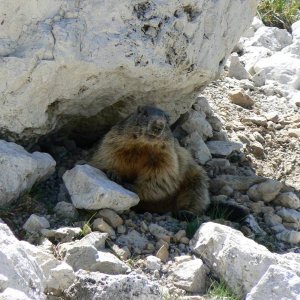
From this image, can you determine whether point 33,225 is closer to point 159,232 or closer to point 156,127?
point 159,232

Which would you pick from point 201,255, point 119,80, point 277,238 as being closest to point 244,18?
point 119,80

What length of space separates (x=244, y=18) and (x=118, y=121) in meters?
1.29

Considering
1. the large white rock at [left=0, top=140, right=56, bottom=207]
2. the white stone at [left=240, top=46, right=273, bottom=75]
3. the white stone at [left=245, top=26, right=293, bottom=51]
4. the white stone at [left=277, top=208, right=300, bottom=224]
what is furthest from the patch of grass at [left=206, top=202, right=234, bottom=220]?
the white stone at [left=245, top=26, right=293, bottom=51]

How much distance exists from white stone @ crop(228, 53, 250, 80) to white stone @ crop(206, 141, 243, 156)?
1300mm

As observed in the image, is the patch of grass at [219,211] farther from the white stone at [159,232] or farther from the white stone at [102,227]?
the white stone at [102,227]

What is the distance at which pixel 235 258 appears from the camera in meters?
4.06

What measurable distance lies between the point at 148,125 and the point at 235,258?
1676 mm

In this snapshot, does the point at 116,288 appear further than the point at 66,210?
No

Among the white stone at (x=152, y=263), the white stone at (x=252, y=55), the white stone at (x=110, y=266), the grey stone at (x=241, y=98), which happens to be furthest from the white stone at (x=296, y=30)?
the white stone at (x=110, y=266)

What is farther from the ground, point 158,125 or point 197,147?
point 158,125

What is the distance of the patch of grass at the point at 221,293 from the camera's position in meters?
3.95

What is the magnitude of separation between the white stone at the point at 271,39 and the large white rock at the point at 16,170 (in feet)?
12.7

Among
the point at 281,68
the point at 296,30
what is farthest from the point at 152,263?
the point at 296,30

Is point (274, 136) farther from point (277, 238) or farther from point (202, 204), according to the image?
point (277, 238)
